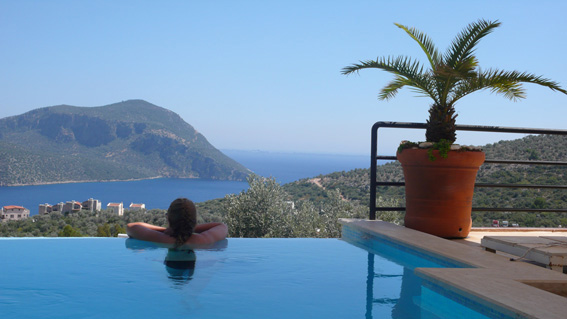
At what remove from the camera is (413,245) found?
397 cm

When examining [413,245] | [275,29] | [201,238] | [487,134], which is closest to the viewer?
[413,245]

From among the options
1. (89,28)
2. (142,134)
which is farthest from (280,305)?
(142,134)

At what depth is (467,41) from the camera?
17.5 ft

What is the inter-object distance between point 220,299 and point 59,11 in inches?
2058

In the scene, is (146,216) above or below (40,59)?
below

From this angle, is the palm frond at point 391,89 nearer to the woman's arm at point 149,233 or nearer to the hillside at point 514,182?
the hillside at point 514,182

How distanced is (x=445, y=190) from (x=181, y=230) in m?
2.48

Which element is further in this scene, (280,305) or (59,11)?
(59,11)

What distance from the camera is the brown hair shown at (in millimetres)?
3939

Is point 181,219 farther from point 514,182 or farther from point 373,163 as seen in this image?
point 514,182

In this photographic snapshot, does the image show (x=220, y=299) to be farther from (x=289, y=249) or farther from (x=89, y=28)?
(x=89, y=28)

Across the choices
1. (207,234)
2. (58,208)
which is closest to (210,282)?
(207,234)

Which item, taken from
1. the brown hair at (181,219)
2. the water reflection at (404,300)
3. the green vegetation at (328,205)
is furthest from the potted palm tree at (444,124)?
the green vegetation at (328,205)

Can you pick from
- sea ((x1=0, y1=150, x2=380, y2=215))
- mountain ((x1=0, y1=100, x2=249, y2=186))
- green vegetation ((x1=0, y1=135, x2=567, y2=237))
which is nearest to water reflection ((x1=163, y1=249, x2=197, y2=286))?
green vegetation ((x1=0, y1=135, x2=567, y2=237))
